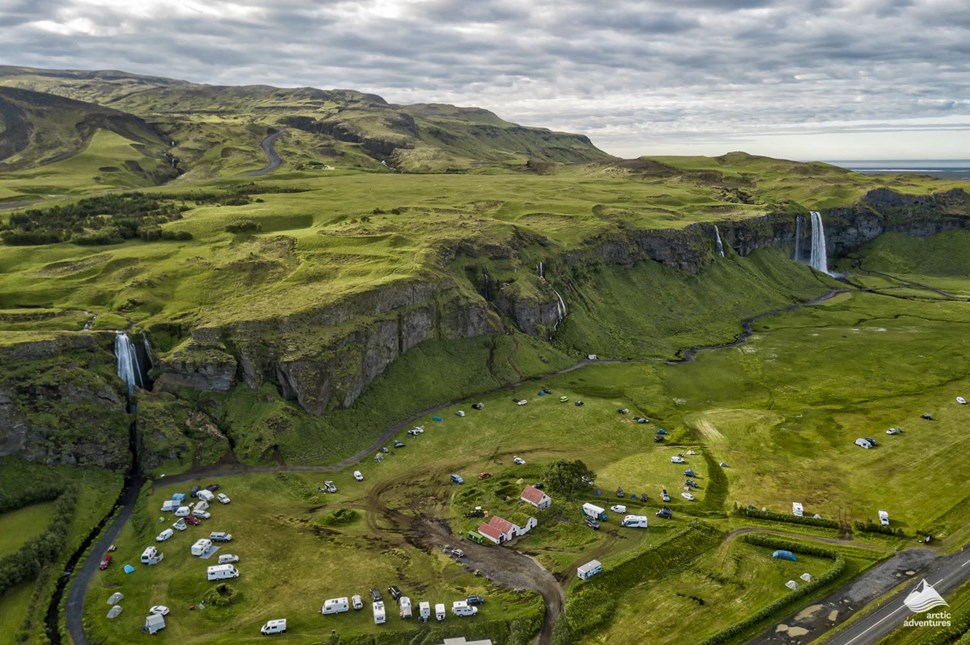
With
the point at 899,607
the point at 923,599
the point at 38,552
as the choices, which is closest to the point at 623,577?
the point at 899,607

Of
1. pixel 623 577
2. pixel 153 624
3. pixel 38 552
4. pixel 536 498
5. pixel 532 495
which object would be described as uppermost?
pixel 532 495

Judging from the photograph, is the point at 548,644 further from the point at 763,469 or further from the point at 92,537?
the point at 92,537

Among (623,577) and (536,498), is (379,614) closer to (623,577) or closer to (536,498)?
(623,577)

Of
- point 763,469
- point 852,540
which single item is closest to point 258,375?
point 763,469

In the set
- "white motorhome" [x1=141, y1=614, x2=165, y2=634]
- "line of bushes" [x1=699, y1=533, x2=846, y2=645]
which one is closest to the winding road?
"white motorhome" [x1=141, y1=614, x2=165, y2=634]

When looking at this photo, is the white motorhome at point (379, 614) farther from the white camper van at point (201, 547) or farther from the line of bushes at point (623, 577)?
the white camper van at point (201, 547)

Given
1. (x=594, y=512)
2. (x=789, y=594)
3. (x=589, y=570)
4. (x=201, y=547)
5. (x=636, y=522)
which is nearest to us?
(x=789, y=594)
